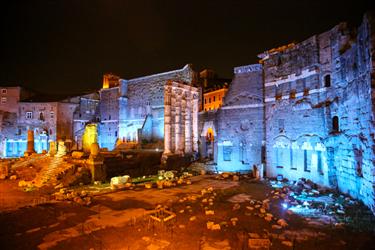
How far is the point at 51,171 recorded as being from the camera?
17.9 meters

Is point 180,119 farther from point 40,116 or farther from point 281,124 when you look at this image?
point 40,116

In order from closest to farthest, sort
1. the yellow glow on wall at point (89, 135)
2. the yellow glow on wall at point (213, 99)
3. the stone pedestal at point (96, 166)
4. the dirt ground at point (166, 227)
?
the dirt ground at point (166, 227), the stone pedestal at point (96, 166), the yellow glow on wall at point (89, 135), the yellow glow on wall at point (213, 99)

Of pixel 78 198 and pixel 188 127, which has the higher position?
pixel 188 127

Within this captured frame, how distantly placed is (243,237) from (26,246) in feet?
22.2

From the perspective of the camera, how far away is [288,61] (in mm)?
18422

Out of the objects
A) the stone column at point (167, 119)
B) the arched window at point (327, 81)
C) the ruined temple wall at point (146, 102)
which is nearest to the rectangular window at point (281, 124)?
the arched window at point (327, 81)

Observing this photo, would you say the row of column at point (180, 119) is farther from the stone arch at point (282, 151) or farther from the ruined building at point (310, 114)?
the stone arch at point (282, 151)

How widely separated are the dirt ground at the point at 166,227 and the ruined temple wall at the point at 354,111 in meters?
3.43

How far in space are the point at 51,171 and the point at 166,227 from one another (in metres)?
13.4

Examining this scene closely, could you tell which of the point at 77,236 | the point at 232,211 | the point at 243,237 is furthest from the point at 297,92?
the point at 77,236

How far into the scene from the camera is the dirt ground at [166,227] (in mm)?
7227

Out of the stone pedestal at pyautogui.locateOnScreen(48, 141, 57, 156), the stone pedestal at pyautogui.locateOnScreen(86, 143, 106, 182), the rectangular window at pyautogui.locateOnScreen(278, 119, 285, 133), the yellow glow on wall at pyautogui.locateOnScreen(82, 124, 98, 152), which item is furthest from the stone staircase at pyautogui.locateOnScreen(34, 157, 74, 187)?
the rectangular window at pyautogui.locateOnScreen(278, 119, 285, 133)

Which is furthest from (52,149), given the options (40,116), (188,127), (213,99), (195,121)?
(213,99)

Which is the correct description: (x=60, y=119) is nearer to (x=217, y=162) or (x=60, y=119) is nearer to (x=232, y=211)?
(x=217, y=162)
